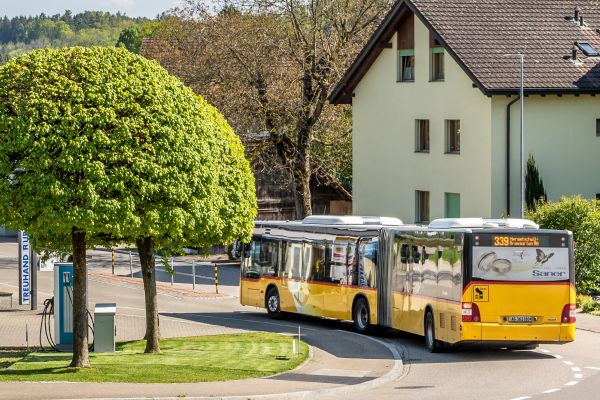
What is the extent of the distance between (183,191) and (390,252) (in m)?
8.70

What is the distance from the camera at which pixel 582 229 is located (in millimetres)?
41719

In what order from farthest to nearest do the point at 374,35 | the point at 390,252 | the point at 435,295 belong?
the point at 374,35
the point at 390,252
the point at 435,295

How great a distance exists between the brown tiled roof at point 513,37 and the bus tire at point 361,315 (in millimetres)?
14565

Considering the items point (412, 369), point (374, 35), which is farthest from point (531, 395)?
point (374, 35)

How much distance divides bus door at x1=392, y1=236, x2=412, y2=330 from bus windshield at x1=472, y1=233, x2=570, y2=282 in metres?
3.97

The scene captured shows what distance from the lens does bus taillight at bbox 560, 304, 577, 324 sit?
29.2m

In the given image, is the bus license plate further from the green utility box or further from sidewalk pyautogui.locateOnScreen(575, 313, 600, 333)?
the green utility box

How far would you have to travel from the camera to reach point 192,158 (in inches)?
1062

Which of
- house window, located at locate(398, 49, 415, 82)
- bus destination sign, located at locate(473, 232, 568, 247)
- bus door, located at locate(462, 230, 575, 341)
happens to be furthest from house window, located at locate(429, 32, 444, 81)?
bus door, located at locate(462, 230, 575, 341)

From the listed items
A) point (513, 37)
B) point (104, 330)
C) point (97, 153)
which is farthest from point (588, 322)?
point (513, 37)

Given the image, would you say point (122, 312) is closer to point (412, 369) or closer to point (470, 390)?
point (412, 369)

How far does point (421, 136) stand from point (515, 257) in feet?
86.0

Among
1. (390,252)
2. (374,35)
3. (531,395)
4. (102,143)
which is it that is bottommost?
(531,395)

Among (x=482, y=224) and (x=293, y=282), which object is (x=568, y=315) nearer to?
(x=482, y=224)
